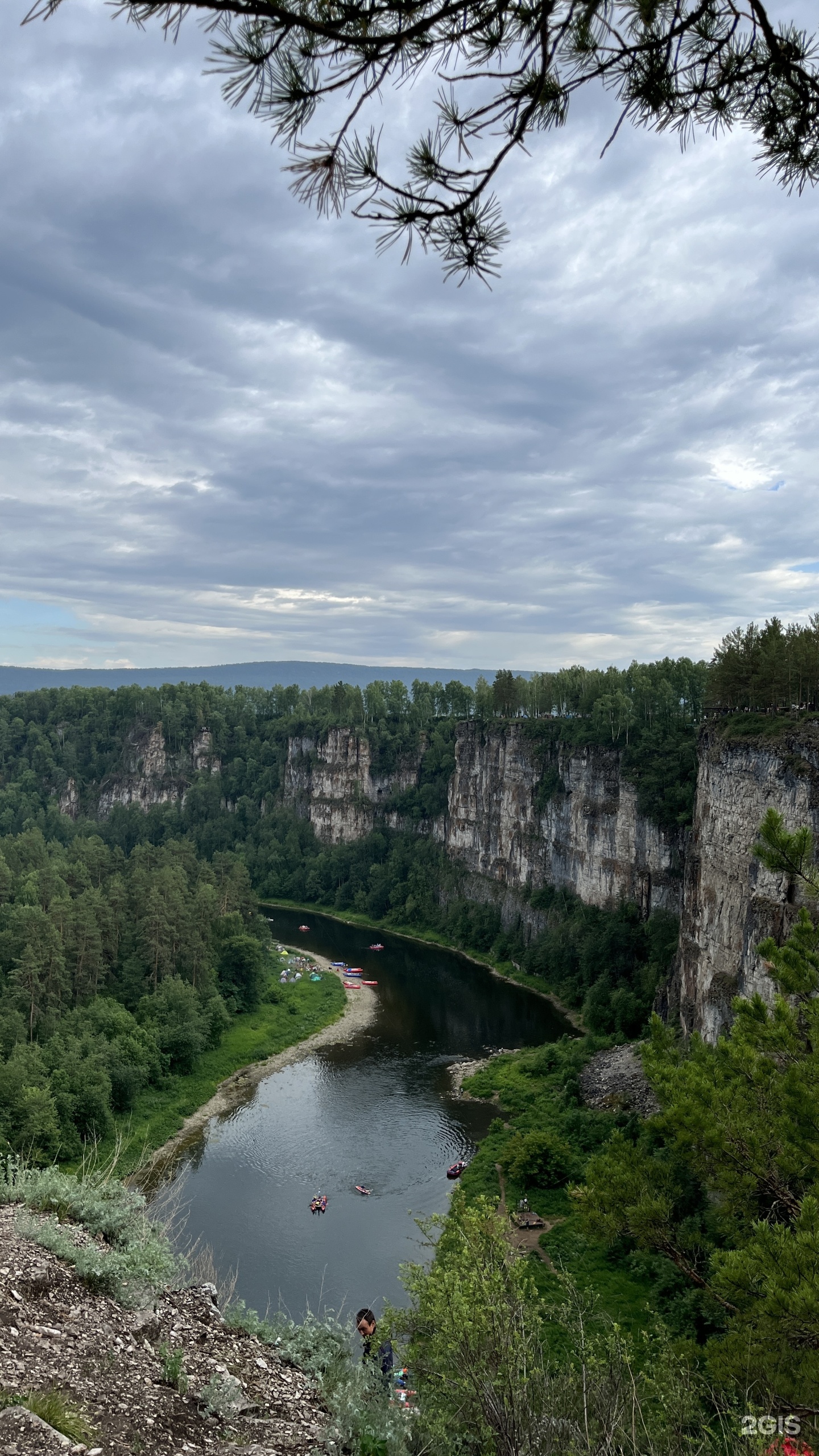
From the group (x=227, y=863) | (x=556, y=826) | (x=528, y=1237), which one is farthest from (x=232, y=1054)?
(x=556, y=826)

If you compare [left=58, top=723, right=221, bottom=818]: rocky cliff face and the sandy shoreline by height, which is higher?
[left=58, top=723, right=221, bottom=818]: rocky cliff face

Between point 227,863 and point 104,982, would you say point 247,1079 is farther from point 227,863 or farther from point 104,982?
point 227,863

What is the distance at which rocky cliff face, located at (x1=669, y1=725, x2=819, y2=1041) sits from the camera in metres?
26.8

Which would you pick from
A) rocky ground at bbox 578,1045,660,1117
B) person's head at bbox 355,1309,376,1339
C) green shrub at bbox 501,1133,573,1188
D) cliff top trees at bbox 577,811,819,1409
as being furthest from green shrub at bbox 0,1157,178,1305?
rocky ground at bbox 578,1045,660,1117

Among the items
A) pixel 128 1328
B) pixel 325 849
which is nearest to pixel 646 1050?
pixel 128 1328

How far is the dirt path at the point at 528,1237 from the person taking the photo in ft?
76.4

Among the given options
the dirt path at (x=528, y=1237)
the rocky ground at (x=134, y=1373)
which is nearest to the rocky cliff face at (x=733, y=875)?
the dirt path at (x=528, y=1237)

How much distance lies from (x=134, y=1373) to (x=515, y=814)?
55623 millimetres

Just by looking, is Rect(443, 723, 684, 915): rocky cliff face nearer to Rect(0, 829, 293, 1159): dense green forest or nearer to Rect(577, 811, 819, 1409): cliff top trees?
Rect(0, 829, 293, 1159): dense green forest

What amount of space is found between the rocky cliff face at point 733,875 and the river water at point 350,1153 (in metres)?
10.0

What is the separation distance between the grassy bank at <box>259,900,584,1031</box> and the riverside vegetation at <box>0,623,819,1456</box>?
70cm

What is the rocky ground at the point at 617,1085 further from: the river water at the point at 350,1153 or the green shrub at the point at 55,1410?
the green shrub at the point at 55,1410

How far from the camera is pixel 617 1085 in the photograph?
33.6 m

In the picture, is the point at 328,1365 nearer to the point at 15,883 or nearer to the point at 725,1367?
the point at 725,1367
